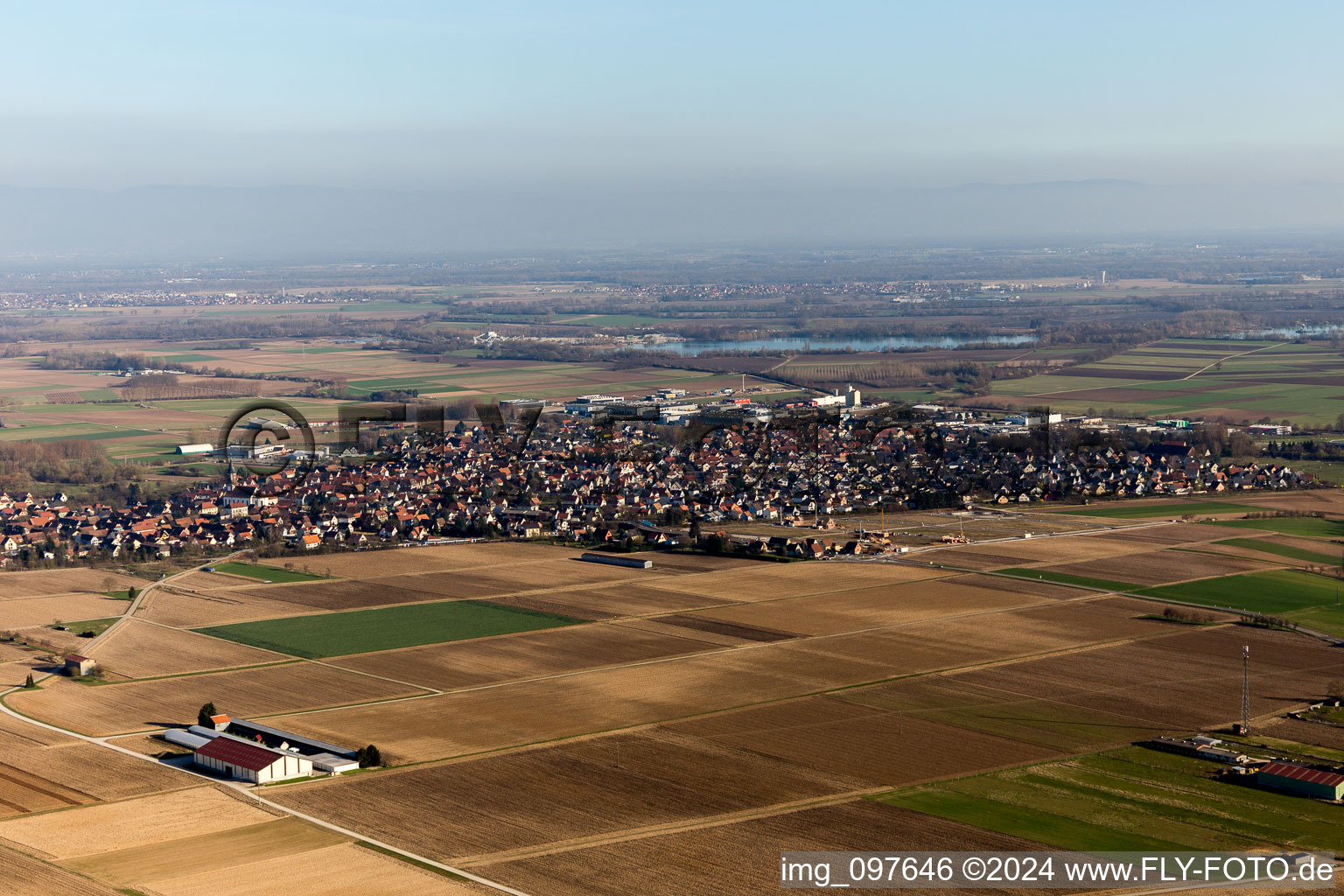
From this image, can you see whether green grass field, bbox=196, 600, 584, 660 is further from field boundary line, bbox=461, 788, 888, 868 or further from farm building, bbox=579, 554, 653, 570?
field boundary line, bbox=461, 788, 888, 868

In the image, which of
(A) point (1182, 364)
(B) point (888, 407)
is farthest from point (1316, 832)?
(A) point (1182, 364)

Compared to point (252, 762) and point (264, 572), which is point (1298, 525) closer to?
point (264, 572)

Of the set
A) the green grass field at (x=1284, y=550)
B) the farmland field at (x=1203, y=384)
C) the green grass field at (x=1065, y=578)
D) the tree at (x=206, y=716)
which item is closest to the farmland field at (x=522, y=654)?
the tree at (x=206, y=716)

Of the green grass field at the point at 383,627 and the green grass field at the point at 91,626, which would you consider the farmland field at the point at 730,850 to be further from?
the green grass field at the point at 91,626

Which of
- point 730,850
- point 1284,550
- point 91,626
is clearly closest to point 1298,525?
point 1284,550

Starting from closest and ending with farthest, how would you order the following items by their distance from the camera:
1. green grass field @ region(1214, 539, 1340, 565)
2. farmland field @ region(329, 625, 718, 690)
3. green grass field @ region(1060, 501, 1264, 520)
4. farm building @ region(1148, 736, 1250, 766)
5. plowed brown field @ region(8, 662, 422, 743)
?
farm building @ region(1148, 736, 1250, 766) → plowed brown field @ region(8, 662, 422, 743) → farmland field @ region(329, 625, 718, 690) → green grass field @ region(1214, 539, 1340, 565) → green grass field @ region(1060, 501, 1264, 520)

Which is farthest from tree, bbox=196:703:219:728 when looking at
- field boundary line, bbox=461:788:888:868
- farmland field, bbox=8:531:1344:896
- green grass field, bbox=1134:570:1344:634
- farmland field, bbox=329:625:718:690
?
green grass field, bbox=1134:570:1344:634

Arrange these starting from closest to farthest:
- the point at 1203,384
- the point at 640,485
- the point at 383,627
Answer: the point at 383,627 < the point at 640,485 < the point at 1203,384
